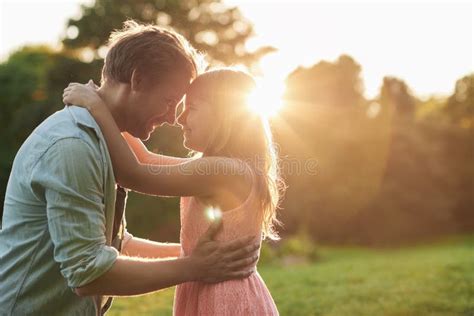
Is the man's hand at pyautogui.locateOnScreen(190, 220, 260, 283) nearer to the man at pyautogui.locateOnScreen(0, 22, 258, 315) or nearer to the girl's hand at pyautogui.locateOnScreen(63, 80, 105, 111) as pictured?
the man at pyautogui.locateOnScreen(0, 22, 258, 315)

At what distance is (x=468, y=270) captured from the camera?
34.2ft

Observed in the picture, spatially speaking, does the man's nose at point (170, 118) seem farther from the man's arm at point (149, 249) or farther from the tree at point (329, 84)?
the tree at point (329, 84)

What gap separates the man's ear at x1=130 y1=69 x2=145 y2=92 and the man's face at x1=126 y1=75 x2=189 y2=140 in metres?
0.02

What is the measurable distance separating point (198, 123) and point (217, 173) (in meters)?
0.35

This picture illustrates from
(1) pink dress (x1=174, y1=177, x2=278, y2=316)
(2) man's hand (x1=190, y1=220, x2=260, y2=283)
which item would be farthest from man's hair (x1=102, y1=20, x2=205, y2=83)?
(2) man's hand (x1=190, y1=220, x2=260, y2=283)

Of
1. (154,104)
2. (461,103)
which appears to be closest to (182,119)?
(154,104)

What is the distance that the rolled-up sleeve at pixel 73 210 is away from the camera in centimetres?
257

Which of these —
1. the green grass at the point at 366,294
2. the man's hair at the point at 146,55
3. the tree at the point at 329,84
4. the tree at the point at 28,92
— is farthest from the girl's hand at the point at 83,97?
the tree at the point at 329,84

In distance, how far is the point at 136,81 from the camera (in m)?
3.04

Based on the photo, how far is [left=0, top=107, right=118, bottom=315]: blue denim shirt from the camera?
2.58 meters

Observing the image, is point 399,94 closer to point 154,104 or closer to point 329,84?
point 329,84

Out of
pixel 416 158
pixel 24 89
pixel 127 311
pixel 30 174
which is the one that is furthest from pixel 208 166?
pixel 24 89

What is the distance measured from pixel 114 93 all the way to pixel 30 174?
609mm

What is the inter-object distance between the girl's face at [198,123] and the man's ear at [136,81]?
1.00 ft
